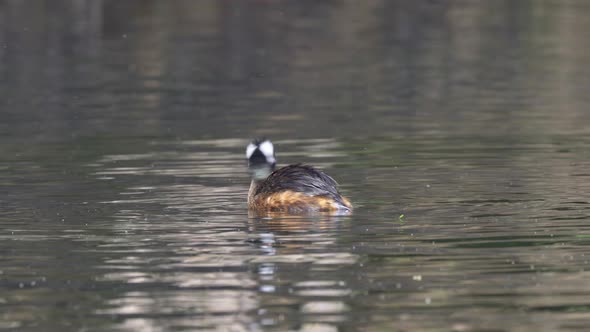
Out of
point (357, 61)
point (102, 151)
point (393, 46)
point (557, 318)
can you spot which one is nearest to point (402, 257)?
point (557, 318)

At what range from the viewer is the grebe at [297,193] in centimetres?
1380

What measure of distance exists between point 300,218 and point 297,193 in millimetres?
370

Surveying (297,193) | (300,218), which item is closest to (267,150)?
(297,193)

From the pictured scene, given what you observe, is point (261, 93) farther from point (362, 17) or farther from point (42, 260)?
point (362, 17)

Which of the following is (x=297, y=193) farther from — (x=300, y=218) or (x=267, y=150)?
(x=267, y=150)

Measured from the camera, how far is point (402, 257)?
11414 mm

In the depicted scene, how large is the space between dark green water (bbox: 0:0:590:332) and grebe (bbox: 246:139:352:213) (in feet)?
0.83

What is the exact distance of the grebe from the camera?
13.8m

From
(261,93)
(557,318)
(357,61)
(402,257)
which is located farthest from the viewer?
(357,61)

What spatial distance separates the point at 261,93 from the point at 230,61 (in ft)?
28.6

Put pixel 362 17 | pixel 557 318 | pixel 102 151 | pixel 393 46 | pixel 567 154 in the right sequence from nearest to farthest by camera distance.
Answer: pixel 557 318
pixel 567 154
pixel 102 151
pixel 393 46
pixel 362 17

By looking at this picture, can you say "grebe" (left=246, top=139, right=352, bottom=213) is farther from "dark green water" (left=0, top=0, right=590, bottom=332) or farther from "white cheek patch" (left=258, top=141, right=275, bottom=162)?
"white cheek patch" (left=258, top=141, right=275, bottom=162)

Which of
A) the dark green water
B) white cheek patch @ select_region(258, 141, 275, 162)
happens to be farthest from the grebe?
white cheek patch @ select_region(258, 141, 275, 162)

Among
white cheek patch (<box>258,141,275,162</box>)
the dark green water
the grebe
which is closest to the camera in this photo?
the dark green water
